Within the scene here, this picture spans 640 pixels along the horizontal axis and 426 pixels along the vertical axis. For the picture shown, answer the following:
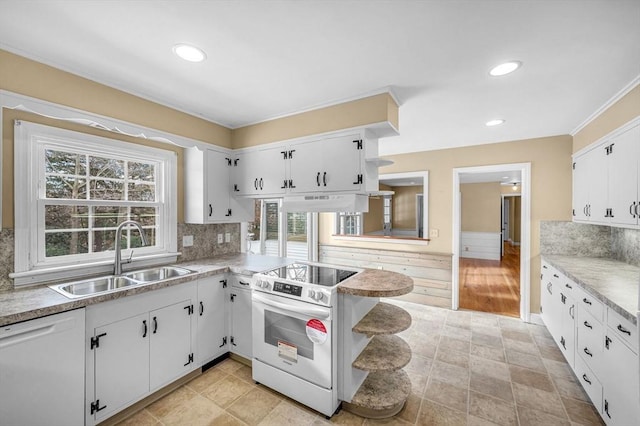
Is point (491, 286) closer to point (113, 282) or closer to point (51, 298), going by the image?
point (113, 282)

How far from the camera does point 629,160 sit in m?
2.22

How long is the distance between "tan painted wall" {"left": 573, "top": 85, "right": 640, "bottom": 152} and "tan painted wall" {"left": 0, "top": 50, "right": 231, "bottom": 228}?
4.01m

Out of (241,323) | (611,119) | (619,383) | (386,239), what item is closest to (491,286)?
(386,239)

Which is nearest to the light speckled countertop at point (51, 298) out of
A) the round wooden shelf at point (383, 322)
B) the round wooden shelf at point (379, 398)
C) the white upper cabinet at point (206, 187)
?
the white upper cabinet at point (206, 187)

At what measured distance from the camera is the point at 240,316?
2641 mm

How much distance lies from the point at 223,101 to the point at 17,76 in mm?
1375

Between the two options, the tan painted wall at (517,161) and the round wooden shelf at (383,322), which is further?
the tan painted wall at (517,161)

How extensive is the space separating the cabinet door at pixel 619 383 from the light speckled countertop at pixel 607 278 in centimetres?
24

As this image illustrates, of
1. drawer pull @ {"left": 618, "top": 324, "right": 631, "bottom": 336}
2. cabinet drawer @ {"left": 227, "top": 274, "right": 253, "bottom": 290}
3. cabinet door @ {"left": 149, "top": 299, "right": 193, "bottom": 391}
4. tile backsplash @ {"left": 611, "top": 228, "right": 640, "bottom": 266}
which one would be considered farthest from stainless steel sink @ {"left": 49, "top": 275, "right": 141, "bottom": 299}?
tile backsplash @ {"left": 611, "top": 228, "right": 640, "bottom": 266}

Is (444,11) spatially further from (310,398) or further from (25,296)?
(25,296)

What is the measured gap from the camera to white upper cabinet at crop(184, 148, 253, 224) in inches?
117

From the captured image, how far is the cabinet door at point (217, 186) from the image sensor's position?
3025mm

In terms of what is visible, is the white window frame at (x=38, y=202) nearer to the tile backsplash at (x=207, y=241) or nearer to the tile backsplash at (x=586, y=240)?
the tile backsplash at (x=207, y=241)

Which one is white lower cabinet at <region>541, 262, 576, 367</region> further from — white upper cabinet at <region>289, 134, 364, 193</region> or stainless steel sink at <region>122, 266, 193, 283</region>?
stainless steel sink at <region>122, 266, 193, 283</region>
